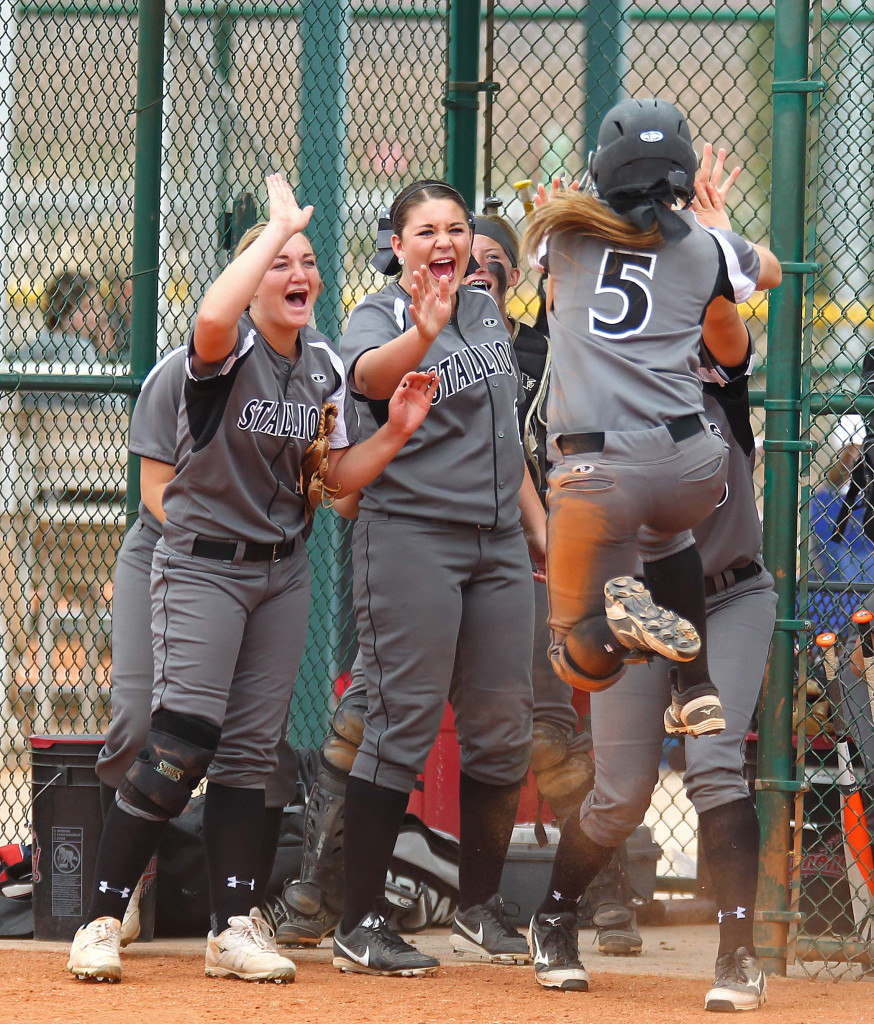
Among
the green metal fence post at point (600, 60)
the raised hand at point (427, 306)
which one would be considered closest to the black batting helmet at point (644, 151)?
the raised hand at point (427, 306)

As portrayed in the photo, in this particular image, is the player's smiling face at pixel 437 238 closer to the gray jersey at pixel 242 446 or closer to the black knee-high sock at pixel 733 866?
the gray jersey at pixel 242 446

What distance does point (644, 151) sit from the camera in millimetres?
3174

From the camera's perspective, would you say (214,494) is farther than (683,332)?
Yes

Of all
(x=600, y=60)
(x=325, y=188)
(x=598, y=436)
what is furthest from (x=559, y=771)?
(x=600, y=60)

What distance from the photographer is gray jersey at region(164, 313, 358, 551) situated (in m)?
3.65

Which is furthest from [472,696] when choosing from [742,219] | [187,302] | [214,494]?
[742,219]

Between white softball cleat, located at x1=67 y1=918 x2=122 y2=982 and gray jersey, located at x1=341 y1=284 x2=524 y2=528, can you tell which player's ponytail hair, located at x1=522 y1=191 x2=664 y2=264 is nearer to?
gray jersey, located at x1=341 y1=284 x2=524 y2=528

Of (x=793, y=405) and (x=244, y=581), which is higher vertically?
(x=793, y=405)

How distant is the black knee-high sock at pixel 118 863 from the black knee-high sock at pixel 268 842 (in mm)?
454

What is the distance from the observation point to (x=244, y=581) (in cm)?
368

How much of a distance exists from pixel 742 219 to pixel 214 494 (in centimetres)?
674

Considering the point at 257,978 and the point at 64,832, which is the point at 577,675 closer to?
the point at 257,978

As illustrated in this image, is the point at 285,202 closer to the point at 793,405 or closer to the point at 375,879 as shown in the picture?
the point at 793,405

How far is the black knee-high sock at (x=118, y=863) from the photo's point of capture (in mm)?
3629
